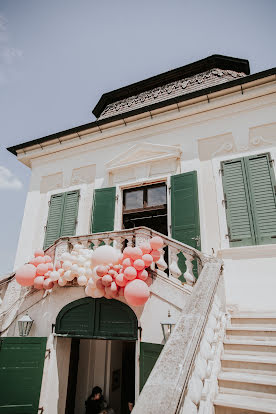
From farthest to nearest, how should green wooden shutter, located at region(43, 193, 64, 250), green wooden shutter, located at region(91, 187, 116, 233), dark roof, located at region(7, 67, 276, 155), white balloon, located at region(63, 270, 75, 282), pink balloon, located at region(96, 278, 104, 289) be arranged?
green wooden shutter, located at region(43, 193, 64, 250)
green wooden shutter, located at region(91, 187, 116, 233)
dark roof, located at region(7, 67, 276, 155)
white balloon, located at region(63, 270, 75, 282)
pink balloon, located at region(96, 278, 104, 289)

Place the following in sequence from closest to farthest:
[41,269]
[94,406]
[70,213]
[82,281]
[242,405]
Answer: [242,405] → [82,281] → [41,269] → [94,406] → [70,213]

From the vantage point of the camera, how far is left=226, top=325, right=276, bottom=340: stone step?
3230 millimetres

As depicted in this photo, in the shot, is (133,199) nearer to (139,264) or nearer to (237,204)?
(237,204)

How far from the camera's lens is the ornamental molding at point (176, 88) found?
27.0 feet

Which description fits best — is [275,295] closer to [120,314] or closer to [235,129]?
[120,314]

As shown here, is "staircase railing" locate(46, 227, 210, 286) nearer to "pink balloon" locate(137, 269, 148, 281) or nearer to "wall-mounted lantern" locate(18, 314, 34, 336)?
"pink balloon" locate(137, 269, 148, 281)

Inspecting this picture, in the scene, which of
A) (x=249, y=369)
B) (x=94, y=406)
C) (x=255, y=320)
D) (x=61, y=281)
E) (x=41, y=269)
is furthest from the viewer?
(x=94, y=406)

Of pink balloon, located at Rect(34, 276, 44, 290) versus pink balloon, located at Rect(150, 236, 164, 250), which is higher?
pink balloon, located at Rect(150, 236, 164, 250)

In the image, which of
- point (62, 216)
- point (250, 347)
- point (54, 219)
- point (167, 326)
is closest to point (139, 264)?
point (167, 326)

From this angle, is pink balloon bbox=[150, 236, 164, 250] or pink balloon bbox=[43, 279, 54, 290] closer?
pink balloon bbox=[150, 236, 164, 250]

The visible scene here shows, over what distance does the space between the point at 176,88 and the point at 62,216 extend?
5.90 metres

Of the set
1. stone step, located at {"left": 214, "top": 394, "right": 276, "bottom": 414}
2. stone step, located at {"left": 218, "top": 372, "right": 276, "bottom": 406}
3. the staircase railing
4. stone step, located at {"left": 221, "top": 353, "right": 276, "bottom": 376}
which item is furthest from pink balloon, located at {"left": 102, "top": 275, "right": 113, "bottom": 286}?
stone step, located at {"left": 214, "top": 394, "right": 276, "bottom": 414}

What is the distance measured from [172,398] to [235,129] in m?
6.52

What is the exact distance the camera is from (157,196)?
7203 millimetres
